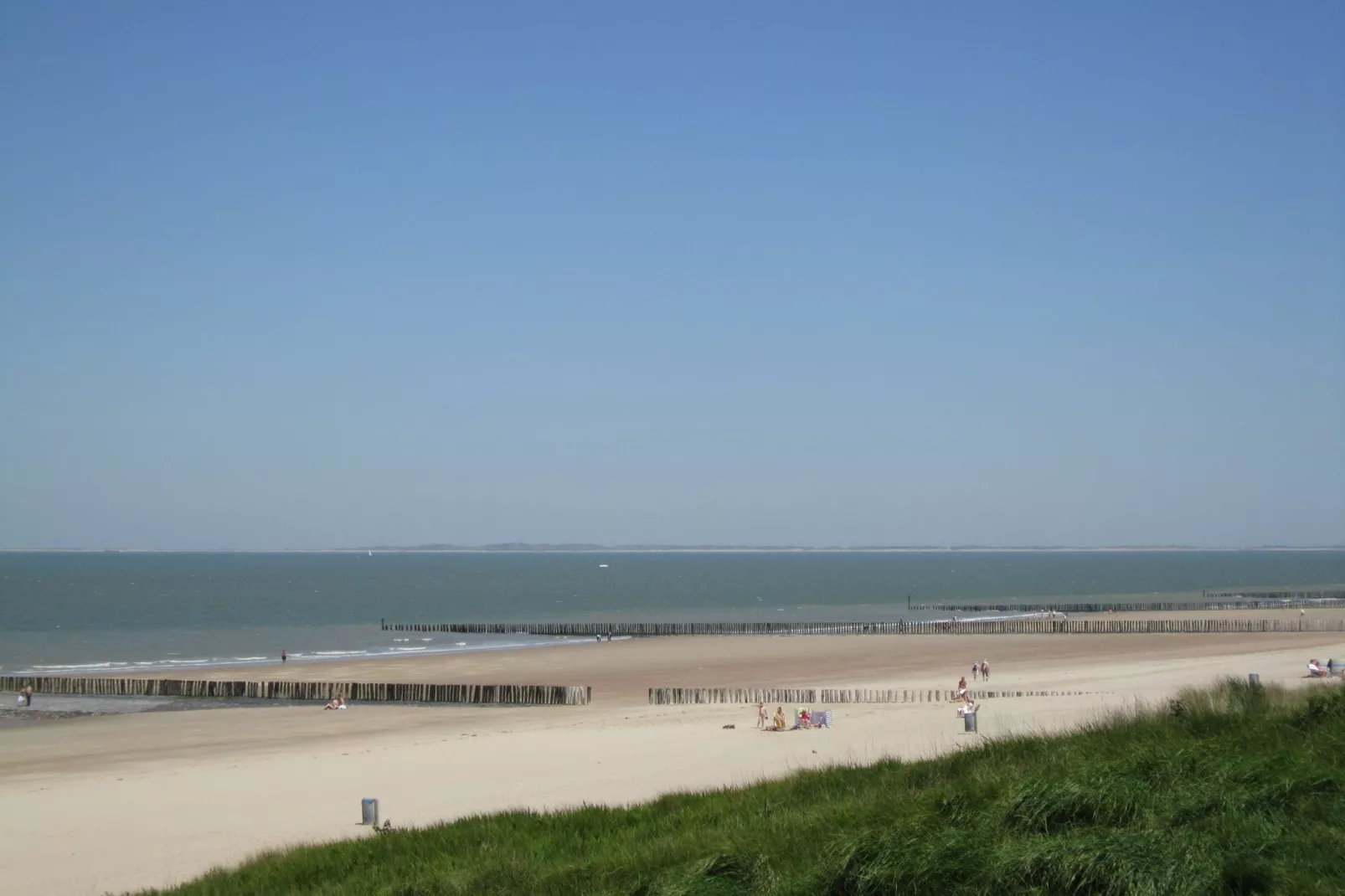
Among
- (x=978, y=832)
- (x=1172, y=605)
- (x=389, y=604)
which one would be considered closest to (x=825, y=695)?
(x=978, y=832)

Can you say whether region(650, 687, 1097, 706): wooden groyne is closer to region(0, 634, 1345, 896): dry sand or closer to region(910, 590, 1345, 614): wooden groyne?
region(0, 634, 1345, 896): dry sand

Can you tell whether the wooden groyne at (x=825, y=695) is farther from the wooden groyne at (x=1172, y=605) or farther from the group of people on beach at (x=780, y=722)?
the wooden groyne at (x=1172, y=605)

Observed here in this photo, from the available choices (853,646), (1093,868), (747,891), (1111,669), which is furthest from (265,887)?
(853,646)

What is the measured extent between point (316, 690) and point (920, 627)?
4360 cm

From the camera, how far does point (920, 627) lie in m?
76.4

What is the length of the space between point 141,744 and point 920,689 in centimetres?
2460

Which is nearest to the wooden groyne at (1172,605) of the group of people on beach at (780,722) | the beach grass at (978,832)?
the group of people on beach at (780,722)

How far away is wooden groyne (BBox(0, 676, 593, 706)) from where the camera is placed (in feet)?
137

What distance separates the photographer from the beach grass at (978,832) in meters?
8.33

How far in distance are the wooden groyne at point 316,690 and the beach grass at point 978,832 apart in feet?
88.0

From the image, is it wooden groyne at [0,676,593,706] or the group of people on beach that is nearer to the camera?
the group of people on beach

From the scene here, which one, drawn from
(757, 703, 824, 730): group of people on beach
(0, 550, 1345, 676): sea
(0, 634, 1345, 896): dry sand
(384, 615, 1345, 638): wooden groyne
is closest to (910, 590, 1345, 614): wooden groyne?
(0, 550, 1345, 676): sea

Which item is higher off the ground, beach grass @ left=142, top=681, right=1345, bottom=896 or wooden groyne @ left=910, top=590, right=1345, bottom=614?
beach grass @ left=142, top=681, right=1345, bottom=896

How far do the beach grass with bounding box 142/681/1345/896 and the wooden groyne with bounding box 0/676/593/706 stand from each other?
88.0ft
